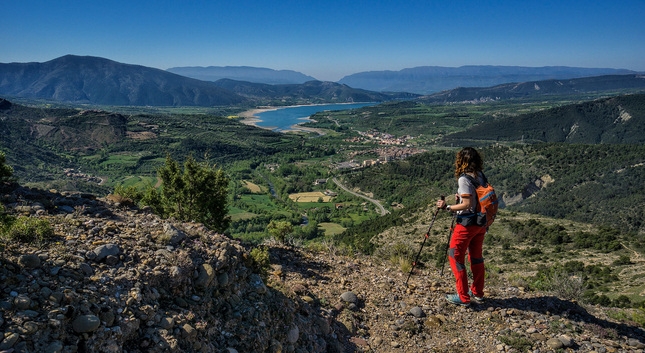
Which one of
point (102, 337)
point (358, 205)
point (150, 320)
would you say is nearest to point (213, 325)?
point (150, 320)

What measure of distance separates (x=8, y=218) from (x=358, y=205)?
63.6 metres

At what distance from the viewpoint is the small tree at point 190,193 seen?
42.8 feet

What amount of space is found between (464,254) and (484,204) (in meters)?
1.05

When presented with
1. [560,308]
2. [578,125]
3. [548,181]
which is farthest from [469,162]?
[578,125]

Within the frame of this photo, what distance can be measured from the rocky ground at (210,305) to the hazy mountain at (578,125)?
130m

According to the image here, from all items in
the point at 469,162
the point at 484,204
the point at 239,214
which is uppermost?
the point at 469,162

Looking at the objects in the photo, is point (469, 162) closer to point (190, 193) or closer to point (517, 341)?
point (517, 341)

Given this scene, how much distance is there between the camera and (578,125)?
123812mm

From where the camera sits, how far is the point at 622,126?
11681 centimetres

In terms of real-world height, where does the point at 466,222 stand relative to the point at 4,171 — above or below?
below

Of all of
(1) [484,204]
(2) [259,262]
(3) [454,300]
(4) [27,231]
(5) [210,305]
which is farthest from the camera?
(3) [454,300]

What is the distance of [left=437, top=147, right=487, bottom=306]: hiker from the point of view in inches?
233

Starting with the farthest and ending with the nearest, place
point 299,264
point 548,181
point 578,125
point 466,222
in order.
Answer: point 578,125
point 548,181
point 299,264
point 466,222

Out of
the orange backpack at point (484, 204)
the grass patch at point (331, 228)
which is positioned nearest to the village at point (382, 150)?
the grass patch at point (331, 228)
